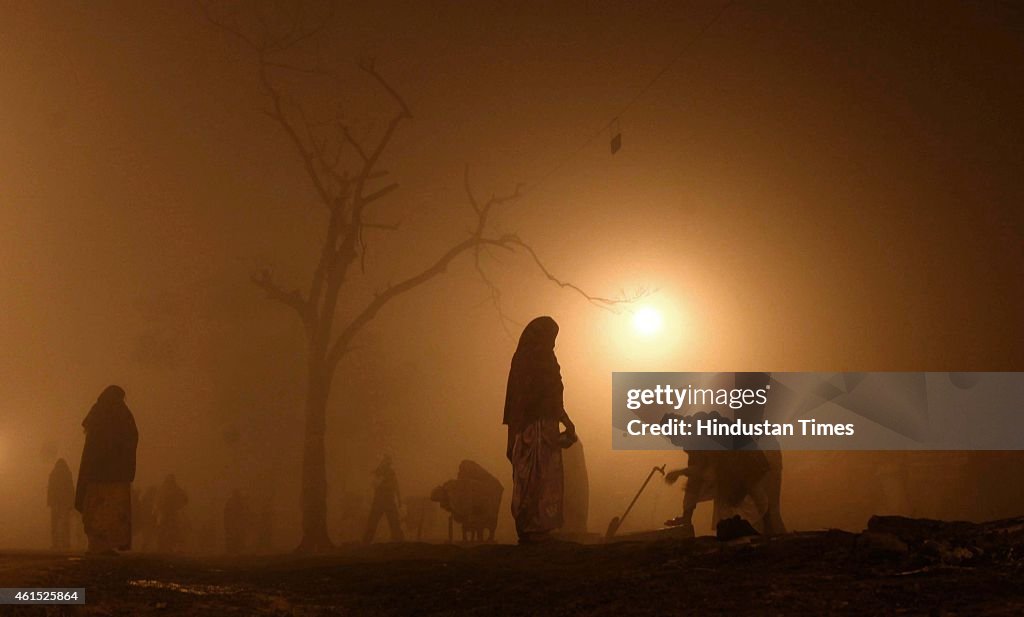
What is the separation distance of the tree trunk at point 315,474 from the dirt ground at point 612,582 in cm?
695

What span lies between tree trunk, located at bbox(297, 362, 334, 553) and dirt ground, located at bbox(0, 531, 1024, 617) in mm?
6953

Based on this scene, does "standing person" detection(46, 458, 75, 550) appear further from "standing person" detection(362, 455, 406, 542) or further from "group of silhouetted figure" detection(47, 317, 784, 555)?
"group of silhouetted figure" detection(47, 317, 784, 555)

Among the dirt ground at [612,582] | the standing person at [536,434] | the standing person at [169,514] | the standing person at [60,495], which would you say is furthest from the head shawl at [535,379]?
the standing person at [60,495]

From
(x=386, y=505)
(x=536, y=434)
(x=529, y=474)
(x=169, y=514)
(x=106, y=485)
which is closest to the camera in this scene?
(x=529, y=474)

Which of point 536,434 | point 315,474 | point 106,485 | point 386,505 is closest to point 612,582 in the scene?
point 536,434

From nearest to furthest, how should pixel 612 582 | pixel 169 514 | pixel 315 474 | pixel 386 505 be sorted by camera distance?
pixel 612 582
pixel 315 474
pixel 386 505
pixel 169 514

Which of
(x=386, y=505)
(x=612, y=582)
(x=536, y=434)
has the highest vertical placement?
(x=536, y=434)

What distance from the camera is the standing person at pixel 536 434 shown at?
9547 mm

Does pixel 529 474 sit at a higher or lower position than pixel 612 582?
higher

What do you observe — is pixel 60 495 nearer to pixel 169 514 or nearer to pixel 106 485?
pixel 169 514

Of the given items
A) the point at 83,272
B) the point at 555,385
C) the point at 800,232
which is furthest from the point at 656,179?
the point at 83,272

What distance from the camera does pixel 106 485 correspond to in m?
11.1

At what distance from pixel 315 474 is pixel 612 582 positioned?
1064 cm

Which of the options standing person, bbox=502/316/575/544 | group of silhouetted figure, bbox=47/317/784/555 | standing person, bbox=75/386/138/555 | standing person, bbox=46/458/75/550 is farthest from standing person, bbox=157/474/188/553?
standing person, bbox=502/316/575/544
